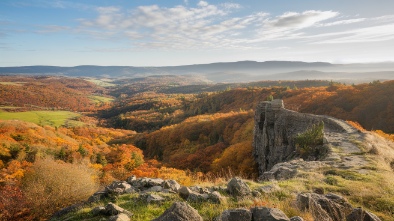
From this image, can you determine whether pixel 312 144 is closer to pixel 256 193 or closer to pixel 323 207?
pixel 256 193

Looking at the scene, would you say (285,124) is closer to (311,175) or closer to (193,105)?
(311,175)

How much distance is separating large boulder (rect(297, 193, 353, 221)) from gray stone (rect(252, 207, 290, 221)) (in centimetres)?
137

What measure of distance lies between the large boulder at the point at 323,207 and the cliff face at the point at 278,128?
1848cm

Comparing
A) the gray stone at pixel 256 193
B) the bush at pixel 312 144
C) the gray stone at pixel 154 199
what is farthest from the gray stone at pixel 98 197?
the bush at pixel 312 144

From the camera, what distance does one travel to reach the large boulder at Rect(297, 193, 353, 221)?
776cm

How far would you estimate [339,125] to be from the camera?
2905 centimetres

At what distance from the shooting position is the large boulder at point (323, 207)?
776 cm

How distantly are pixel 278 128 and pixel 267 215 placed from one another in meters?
26.3

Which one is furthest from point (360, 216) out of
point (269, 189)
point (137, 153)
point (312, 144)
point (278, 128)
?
point (137, 153)

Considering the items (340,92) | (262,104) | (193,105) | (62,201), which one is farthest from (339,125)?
(193,105)

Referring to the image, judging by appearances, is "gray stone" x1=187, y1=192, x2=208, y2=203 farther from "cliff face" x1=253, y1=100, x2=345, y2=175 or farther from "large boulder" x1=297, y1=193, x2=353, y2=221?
"cliff face" x1=253, y1=100, x2=345, y2=175

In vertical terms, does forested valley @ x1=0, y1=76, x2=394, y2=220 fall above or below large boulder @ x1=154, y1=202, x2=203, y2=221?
below

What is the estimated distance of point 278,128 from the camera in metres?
31.7

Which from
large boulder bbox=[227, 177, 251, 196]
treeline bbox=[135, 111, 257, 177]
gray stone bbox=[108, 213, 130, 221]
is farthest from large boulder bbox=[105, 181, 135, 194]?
treeline bbox=[135, 111, 257, 177]
